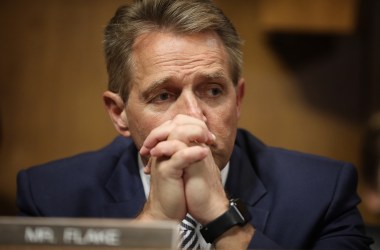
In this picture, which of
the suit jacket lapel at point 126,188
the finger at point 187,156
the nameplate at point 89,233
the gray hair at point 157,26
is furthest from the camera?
the suit jacket lapel at point 126,188

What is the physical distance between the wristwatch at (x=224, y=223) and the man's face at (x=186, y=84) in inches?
7.7

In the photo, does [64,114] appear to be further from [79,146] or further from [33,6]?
[33,6]

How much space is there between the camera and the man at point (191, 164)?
5.12 feet

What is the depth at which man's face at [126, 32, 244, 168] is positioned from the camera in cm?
170

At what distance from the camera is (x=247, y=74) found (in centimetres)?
315

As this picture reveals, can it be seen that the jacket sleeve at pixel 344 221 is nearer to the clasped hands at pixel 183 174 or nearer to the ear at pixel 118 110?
the clasped hands at pixel 183 174

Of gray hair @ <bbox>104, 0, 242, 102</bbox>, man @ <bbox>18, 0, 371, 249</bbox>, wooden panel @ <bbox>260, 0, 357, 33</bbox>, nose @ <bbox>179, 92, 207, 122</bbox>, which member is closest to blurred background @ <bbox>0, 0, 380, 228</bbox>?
wooden panel @ <bbox>260, 0, 357, 33</bbox>

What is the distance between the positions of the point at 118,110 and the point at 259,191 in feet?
1.57

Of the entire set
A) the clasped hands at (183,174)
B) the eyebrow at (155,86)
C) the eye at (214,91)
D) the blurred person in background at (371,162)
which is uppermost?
the eyebrow at (155,86)

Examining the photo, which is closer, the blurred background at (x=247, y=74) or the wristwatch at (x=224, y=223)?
the wristwatch at (x=224, y=223)

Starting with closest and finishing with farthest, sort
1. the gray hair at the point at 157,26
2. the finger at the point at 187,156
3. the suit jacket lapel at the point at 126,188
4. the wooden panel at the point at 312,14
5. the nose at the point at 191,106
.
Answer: the finger at the point at 187,156
the nose at the point at 191,106
the gray hair at the point at 157,26
the suit jacket lapel at the point at 126,188
the wooden panel at the point at 312,14

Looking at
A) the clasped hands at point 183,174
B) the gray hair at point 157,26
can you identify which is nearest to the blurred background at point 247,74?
the gray hair at point 157,26

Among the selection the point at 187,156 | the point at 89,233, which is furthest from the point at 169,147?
the point at 89,233

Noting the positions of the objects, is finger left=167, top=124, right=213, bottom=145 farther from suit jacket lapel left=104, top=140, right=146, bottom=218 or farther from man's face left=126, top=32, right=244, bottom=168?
suit jacket lapel left=104, top=140, right=146, bottom=218
